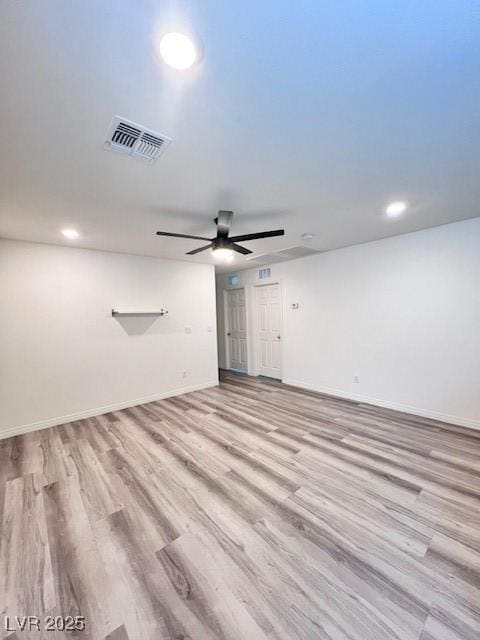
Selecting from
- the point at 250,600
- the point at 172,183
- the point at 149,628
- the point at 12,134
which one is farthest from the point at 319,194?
the point at 149,628

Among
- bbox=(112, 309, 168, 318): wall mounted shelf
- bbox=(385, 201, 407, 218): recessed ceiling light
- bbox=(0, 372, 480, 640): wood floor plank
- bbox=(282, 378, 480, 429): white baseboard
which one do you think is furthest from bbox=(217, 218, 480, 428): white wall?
bbox=(112, 309, 168, 318): wall mounted shelf

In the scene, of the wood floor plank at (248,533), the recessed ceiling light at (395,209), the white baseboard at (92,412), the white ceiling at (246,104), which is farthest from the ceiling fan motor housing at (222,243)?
the white baseboard at (92,412)

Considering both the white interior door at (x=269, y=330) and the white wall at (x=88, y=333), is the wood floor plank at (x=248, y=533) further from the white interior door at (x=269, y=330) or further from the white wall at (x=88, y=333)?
the white interior door at (x=269, y=330)

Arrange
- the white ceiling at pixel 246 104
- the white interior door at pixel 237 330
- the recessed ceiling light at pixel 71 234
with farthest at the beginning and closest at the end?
the white interior door at pixel 237 330, the recessed ceiling light at pixel 71 234, the white ceiling at pixel 246 104

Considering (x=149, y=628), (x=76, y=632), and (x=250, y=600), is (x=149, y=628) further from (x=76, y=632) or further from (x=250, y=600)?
(x=250, y=600)

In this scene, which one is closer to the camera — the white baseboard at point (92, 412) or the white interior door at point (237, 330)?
the white baseboard at point (92, 412)

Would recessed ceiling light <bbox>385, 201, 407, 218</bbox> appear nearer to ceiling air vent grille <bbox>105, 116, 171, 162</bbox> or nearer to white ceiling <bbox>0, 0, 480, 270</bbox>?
white ceiling <bbox>0, 0, 480, 270</bbox>

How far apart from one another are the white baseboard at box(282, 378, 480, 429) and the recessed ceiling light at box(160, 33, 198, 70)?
4473mm

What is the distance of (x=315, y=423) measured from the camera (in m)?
3.47

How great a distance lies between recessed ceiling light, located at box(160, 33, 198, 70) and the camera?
1.06 metres

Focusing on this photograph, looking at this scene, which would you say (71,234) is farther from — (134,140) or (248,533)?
(248,533)

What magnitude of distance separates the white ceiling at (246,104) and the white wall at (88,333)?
47.0 inches

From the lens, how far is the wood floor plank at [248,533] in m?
1.28

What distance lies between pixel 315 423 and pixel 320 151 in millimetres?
3082
